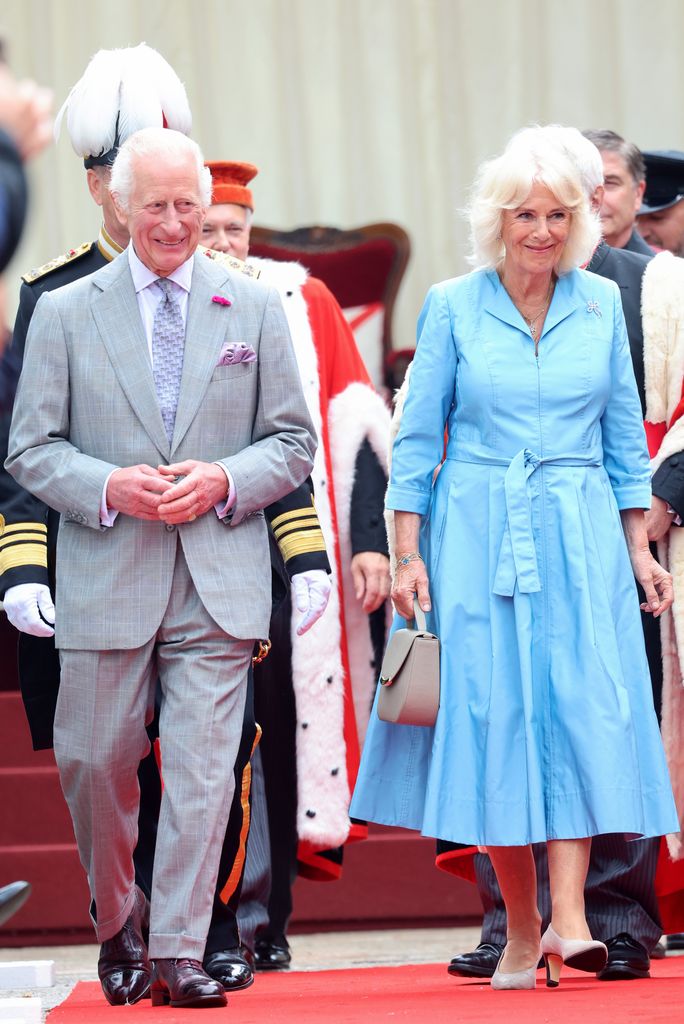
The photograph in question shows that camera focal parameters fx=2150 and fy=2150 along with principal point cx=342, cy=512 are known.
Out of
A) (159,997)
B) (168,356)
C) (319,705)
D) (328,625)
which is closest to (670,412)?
(328,625)

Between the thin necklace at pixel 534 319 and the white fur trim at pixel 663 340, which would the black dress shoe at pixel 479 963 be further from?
the thin necklace at pixel 534 319

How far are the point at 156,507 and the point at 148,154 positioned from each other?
0.71 meters

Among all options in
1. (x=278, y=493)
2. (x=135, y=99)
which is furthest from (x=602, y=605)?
(x=135, y=99)

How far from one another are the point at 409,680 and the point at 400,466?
0.46 meters

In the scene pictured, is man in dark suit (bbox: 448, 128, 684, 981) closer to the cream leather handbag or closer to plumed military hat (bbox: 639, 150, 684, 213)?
the cream leather handbag

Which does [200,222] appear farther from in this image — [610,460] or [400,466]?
[610,460]

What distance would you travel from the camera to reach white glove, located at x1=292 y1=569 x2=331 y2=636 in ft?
13.6

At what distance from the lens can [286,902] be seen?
5.30 m

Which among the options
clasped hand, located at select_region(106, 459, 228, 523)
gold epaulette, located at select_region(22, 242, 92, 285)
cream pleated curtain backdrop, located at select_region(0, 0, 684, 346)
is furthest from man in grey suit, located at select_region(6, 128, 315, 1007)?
cream pleated curtain backdrop, located at select_region(0, 0, 684, 346)

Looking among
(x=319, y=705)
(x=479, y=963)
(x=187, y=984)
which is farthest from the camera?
(x=319, y=705)

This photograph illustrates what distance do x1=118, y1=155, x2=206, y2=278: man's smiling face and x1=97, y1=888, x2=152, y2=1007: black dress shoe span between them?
4.21 ft

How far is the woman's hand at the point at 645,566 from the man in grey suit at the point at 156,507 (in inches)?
27.0

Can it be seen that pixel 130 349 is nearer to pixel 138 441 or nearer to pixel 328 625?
pixel 138 441

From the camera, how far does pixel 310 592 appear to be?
4164 mm
